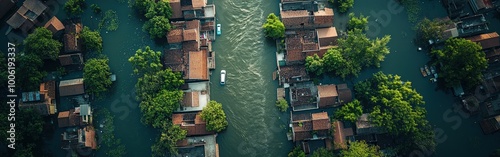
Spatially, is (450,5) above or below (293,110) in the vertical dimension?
above

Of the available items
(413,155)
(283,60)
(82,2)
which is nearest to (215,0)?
(283,60)

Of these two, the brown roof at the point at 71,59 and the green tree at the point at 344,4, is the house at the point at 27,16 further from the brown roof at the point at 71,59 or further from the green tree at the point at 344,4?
the green tree at the point at 344,4

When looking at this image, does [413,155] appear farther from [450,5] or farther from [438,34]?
[450,5]

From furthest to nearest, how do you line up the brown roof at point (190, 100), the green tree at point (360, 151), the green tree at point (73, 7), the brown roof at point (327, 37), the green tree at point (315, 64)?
1. the green tree at point (73, 7)
2. the brown roof at point (327, 37)
3. the brown roof at point (190, 100)
4. the green tree at point (315, 64)
5. the green tree at point (360, 151)

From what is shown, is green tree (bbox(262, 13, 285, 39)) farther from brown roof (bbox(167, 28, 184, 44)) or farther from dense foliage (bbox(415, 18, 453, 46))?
dense foliage (bbox(415, 18, 453, 46))

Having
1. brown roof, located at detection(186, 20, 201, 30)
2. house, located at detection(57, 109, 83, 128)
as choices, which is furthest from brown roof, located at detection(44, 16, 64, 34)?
brown roof, located at detection(186, 20, 201, 30)

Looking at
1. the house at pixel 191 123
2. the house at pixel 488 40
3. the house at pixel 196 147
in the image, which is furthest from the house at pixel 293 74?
the house at pixel 488 40

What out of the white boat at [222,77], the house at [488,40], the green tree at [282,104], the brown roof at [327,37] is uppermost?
the brown roof at [327,37]
